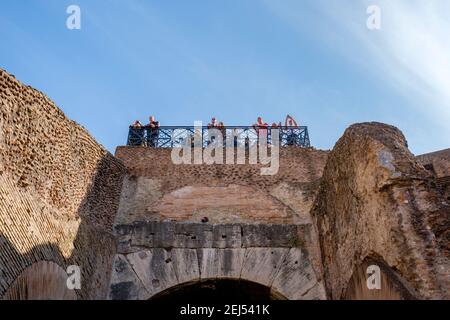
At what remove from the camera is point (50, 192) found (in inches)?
183

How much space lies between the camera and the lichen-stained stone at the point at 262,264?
540 centimetres

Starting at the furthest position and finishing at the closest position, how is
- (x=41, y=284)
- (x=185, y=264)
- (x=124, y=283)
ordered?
1. (x=185, y=264)
2. (x=124, y=283)
3. (x=41, y=284)

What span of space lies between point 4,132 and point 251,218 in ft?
10.3

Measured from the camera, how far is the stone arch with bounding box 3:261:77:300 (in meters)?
3.72

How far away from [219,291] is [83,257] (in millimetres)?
1618

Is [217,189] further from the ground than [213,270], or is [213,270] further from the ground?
[217,189]

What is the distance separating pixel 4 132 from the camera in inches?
155

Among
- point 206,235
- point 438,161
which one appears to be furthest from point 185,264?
point 438,161

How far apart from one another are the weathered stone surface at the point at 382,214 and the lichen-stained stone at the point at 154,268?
1.73 metres

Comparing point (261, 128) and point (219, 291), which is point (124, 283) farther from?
point (261, 128)

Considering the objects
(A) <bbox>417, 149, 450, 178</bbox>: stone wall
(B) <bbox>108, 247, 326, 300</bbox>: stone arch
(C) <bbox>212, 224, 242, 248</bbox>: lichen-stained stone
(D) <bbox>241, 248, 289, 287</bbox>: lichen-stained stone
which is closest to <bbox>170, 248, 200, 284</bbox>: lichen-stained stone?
(B) <bbox>108, 247, 326, 300</bbox>: stone arch

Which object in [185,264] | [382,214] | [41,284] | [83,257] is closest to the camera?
[382,214]

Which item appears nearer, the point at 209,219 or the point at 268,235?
the point at 268,235

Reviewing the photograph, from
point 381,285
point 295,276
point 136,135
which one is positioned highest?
point 136,135
